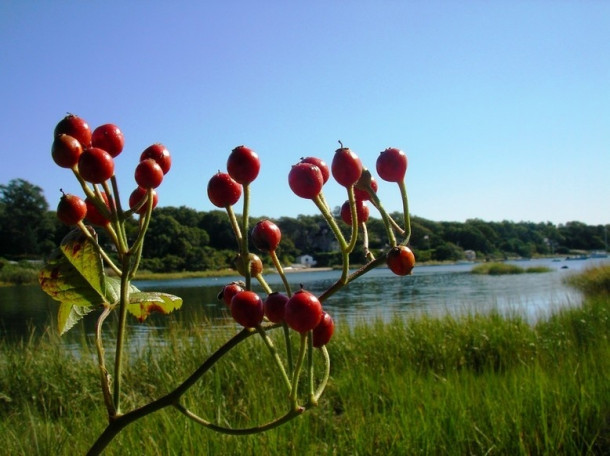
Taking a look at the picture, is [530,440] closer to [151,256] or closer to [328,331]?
[328,331]

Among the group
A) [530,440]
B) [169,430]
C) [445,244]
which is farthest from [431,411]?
[445,244]

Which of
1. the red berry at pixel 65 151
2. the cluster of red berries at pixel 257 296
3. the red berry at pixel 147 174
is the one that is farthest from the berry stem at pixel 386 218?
the red berry at pixel 65 151

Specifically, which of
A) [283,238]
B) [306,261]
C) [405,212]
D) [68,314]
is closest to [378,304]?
[283,238]

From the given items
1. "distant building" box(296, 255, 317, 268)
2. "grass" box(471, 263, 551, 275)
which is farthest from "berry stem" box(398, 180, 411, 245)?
"distant building" box(296, 255, 317, 268)

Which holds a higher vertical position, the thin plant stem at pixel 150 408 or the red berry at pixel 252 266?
the red berry at pixel 252 266

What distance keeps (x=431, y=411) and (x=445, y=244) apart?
8999 centimetres

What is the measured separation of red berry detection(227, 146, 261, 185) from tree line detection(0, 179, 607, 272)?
20.4 metres

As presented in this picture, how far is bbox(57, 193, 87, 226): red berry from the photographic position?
26.2 inches

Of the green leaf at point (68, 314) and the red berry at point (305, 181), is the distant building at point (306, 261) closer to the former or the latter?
the green leaf at point (68, 314)

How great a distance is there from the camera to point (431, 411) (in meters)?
4.02

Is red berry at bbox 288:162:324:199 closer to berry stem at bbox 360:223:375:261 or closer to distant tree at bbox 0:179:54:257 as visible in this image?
berry stem at bbox 360:223:375:261

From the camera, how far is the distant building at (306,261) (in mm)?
91188

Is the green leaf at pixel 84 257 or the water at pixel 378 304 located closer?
the green leaf at pixel 84 257

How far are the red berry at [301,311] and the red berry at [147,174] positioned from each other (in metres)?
0.25
